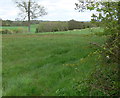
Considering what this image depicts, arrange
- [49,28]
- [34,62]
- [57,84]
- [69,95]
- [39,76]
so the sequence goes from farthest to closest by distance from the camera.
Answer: [49,28], [34,62], [39,76], [57,84], [69,95]

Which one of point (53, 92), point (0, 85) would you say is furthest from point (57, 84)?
point (0, 85)

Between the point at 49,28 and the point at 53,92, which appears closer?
the point at 53,92

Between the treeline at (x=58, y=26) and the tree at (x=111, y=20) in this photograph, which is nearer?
the tree at (x=111, y=20)

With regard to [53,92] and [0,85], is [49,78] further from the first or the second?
[0,85]

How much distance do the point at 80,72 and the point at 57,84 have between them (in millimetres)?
811

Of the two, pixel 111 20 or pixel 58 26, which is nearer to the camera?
pixel 111 20

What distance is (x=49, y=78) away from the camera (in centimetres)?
596

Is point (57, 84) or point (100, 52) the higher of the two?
point (100, 52)

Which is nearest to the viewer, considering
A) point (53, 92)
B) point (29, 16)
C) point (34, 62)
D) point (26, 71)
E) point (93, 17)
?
point (93, 17)

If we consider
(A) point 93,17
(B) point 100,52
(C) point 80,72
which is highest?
(A) point 93,17

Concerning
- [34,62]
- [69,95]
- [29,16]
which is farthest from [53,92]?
[29,16]

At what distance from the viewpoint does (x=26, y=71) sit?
727 centimetres

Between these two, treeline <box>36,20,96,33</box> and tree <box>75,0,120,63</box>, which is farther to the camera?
treeline <box>36,20,96,33</box>

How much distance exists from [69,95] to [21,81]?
1.77m
